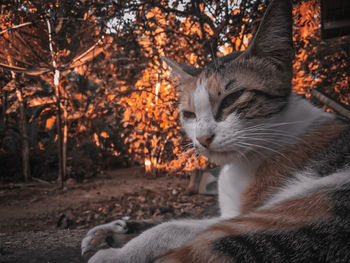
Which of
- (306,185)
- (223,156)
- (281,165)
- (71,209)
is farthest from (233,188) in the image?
(71,209)

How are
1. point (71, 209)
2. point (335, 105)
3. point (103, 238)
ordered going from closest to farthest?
1. point (103, 238)
2. point (335, 105)
3. point (71, 209)

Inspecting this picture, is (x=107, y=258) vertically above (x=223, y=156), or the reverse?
(x=223, y=156)

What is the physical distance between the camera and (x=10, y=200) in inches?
163

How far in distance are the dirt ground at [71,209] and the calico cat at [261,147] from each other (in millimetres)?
454

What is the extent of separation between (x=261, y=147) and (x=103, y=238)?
118cm

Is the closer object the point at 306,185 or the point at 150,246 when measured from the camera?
the point at 306,185

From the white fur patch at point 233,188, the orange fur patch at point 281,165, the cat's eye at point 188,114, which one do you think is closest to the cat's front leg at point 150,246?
the white fur patch at point 233,188

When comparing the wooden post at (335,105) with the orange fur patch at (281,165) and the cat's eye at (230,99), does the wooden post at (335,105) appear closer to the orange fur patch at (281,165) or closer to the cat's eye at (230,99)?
the orange fur patch at (281,165)

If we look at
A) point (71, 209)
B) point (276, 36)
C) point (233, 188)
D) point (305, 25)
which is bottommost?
point (71, 209)

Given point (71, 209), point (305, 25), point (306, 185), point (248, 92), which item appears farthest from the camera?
point (71, 209)

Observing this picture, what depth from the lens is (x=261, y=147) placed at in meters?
1.19

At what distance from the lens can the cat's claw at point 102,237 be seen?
148 centimetres

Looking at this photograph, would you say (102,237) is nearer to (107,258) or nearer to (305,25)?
(107,258)

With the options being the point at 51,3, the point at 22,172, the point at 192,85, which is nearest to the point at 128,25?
the point at 51,3
